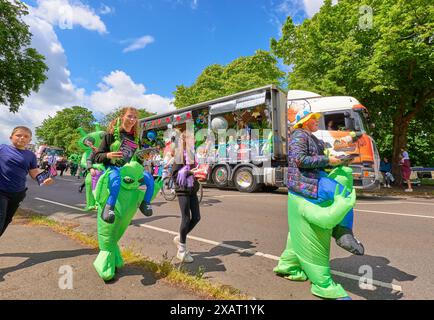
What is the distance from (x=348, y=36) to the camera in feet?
48.1

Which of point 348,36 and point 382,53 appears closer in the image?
point 382,53

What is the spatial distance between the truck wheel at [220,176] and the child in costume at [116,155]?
9747 millimetres

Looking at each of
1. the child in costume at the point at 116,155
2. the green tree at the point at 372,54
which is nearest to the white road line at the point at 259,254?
the child in costume at the point at 116,155

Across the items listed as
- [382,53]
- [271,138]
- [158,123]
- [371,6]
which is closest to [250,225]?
[271,138]

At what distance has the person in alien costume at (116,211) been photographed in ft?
10.4

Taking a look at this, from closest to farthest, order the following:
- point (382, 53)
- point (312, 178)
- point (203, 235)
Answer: point (312, 178), point (203, 235), point (382, 53)

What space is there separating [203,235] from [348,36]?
44.8 ft

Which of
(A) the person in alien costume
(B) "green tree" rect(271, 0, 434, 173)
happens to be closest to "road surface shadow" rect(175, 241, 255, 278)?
(A) the person in alien costume

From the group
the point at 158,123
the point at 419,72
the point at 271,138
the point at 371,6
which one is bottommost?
the point at 271,138

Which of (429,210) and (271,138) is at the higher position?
(271,138)

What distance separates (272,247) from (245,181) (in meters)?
7.97

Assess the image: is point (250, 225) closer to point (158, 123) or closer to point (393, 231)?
point (393, 231)

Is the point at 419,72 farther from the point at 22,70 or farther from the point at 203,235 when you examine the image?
the point at 22,70

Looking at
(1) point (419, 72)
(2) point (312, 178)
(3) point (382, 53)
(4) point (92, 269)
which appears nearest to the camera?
(2) point (312, 178)
